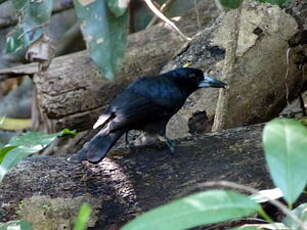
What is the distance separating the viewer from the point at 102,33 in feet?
7.68

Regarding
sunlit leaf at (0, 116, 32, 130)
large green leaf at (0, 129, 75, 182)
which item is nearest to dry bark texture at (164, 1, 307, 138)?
large green leaf at (0, 129, 75, 182)

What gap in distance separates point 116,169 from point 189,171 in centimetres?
32

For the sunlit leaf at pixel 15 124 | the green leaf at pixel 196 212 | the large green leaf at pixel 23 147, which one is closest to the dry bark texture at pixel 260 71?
the large green leaf at pixel 23 147

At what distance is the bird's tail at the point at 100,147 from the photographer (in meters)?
3.15

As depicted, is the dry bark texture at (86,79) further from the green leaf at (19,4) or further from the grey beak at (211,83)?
the green leaf at (19,4)

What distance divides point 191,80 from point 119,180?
105 centimetres

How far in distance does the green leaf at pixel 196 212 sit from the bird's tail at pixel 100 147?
5.47 feet

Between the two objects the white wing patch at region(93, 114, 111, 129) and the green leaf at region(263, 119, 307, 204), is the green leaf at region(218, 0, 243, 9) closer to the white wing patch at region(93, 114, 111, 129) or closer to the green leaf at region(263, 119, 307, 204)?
the green leaf at region(263, 119, 307, 204)

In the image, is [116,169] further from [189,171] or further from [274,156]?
[274,156]

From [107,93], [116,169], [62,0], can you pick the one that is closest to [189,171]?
[116,169]

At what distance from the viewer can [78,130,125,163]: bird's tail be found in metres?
3.15

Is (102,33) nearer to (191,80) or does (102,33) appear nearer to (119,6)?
(119,6)

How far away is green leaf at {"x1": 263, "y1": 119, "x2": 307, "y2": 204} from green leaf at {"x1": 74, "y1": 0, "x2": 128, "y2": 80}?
0.79 m

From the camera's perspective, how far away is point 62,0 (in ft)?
19.0
